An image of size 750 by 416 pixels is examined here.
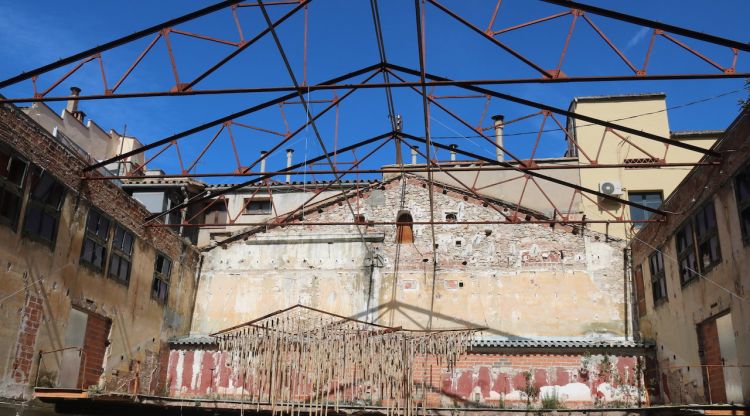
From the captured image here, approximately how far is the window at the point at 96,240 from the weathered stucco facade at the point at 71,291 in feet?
0.31

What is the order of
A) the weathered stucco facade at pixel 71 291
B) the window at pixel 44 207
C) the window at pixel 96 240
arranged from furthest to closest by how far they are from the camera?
1. the window at pixel 96 240
2. the window at pixel 44 207
3. the weathered stucco facade at pixel 71 291

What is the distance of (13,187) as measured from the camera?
1291 centimetres

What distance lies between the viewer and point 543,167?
14242mm

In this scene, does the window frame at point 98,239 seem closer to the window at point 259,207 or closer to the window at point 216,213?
the window at point 259,207

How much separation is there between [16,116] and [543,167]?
1093 cm

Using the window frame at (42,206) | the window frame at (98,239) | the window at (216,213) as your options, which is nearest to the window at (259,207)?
the window at (216,213)

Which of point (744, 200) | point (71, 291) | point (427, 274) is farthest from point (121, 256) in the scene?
point (744, 200)

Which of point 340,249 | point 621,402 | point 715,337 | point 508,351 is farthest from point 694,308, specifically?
point 340,249

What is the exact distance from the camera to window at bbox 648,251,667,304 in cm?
1652

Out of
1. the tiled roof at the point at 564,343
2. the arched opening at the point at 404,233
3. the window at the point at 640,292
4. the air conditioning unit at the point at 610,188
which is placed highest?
the air conditioning unit at the point at 610,188

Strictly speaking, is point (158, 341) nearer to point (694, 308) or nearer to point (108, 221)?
point (108, 221)

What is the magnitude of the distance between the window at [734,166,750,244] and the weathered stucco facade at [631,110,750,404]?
0.03 m

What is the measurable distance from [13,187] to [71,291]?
9.83 feet

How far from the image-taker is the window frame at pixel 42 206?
1335 centimetres
